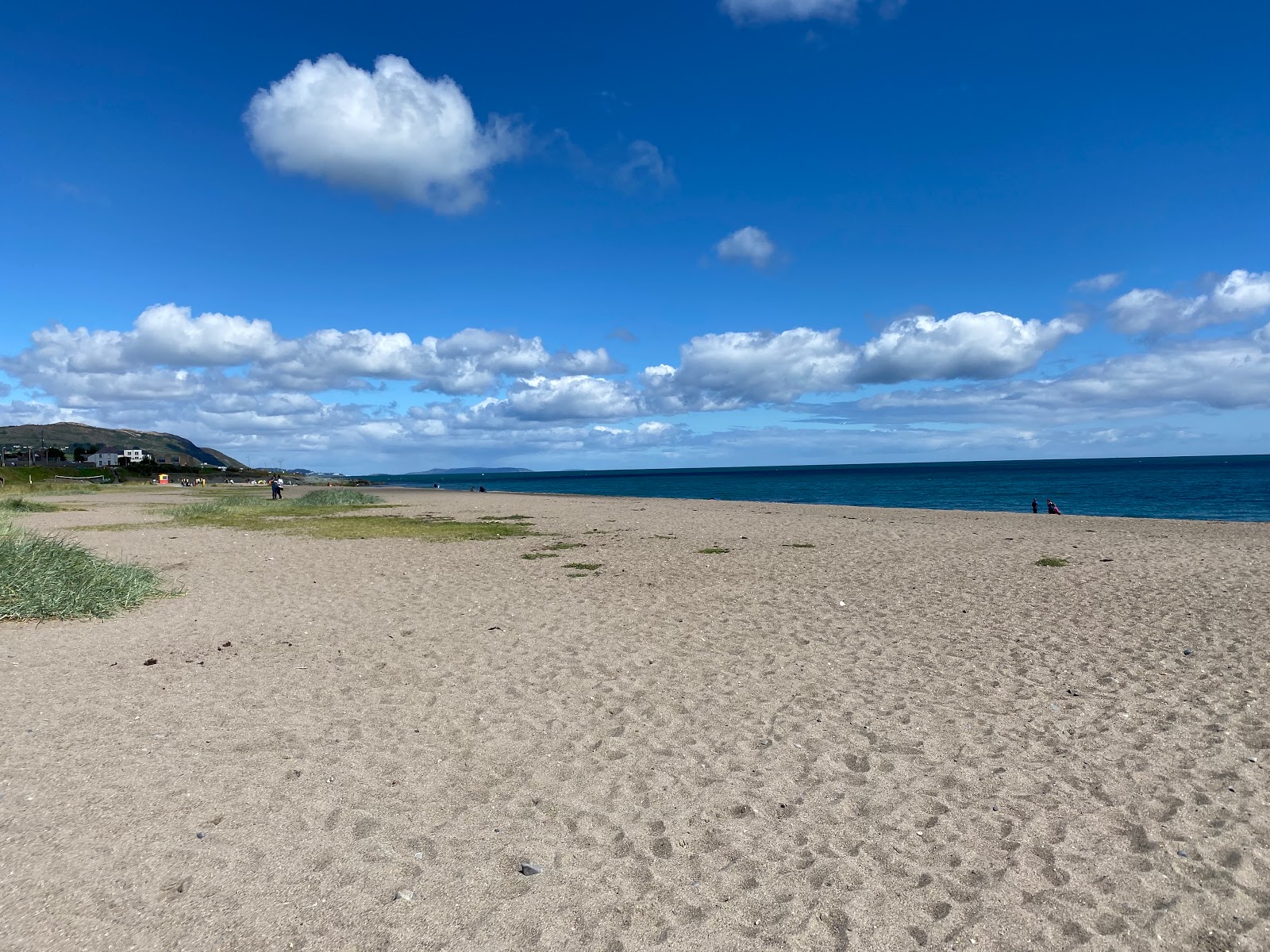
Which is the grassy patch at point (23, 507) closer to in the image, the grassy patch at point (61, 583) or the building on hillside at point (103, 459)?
the grassy patch at point (61, 583)

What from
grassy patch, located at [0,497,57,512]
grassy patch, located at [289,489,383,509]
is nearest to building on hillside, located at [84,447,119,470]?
grassy patch, located at [0,497,57,512]

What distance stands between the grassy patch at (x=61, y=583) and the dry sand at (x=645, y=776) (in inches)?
21.3

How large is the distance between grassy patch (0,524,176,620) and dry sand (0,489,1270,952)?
0.54 meters

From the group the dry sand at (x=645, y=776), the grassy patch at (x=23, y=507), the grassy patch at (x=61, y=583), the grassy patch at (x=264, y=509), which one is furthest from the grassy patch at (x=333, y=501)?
the dry sand at (x=645, y=776)

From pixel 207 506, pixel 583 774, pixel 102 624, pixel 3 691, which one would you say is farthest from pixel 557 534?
pixel 207 506

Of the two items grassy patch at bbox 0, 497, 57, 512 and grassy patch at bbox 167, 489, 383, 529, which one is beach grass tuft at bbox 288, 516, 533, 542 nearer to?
grassy patch at bbox 167, 489, 383, 529

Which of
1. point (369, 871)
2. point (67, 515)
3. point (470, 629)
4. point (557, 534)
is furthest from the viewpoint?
point (67, 515)

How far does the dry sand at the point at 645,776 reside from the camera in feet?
12.8

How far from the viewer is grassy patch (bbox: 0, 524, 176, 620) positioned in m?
10.8

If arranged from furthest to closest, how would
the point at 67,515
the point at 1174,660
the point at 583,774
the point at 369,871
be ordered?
1. the point at 67,515
2. the point at 1174,660
3. the point at 583,774
4. the point at 369,871

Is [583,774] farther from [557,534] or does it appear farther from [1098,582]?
[557,534]

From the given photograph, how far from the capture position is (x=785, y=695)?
7406 mm

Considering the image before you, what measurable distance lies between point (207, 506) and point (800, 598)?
33853mm

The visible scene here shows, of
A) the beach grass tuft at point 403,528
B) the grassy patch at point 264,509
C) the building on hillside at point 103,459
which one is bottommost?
the beach grass tuft at point 403,528
